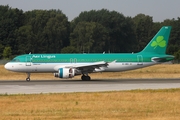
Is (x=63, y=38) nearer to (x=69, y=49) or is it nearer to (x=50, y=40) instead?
(x=50, y=40)

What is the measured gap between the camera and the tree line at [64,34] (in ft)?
351

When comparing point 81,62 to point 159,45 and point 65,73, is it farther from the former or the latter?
point 159,45

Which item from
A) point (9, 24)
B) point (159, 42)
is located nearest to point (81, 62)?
point (159, 42)

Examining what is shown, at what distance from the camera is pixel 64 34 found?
11775 centimetres

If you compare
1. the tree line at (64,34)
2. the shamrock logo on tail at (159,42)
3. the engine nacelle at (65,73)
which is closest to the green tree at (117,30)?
the tree line at (64,34)

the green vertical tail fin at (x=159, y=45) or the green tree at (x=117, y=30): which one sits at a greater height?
the green tree at (x=117, y=30)

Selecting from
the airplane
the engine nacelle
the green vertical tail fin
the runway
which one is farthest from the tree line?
the runway

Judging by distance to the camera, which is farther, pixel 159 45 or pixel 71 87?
pixel 159 45

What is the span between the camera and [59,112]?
18141 mm

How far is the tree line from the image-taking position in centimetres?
10712

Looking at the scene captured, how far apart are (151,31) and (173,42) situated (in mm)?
10616

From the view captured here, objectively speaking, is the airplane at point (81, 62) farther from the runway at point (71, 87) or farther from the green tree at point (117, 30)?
the green tree at point (117, 30)

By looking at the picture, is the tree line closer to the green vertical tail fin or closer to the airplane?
the green vertical tail fin

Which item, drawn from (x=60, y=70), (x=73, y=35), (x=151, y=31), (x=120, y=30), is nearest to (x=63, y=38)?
(x=73, y=35)
